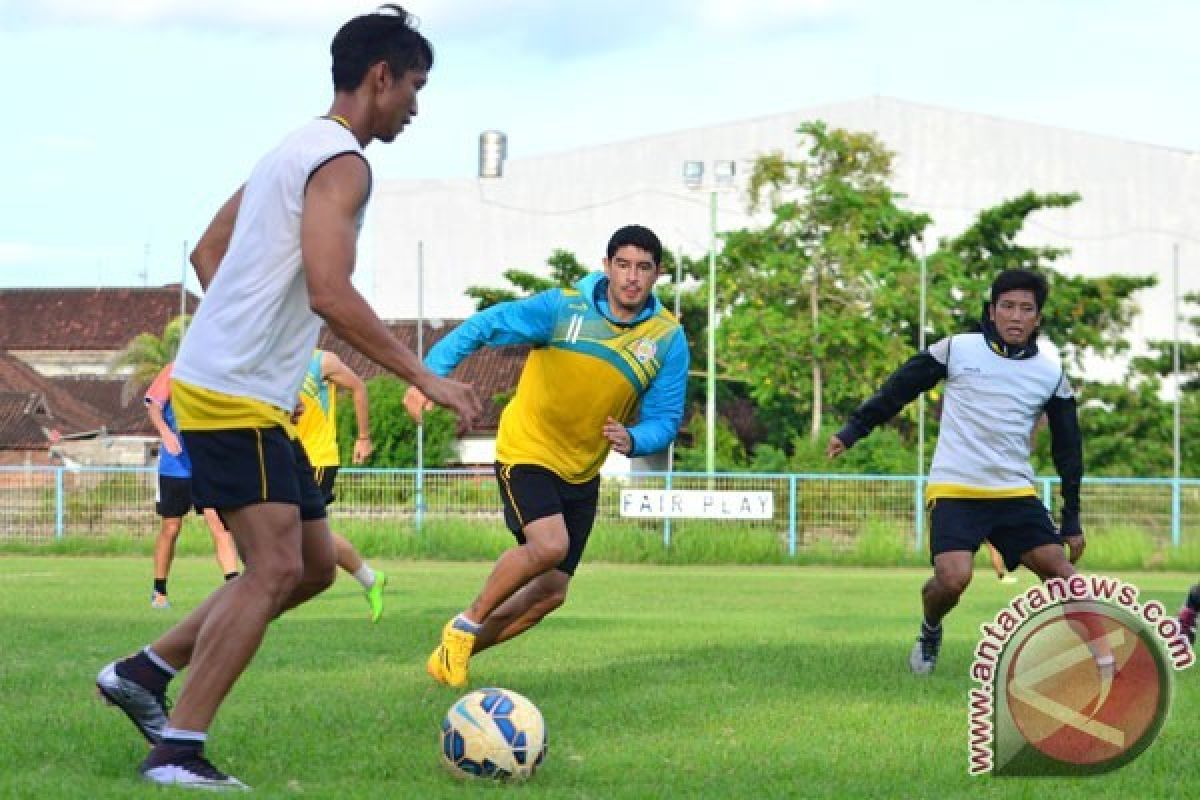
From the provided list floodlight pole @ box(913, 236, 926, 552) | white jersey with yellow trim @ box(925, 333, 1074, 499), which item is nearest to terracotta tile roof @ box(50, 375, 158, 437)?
floodlight pole @ box(913, 236, 926, 552)

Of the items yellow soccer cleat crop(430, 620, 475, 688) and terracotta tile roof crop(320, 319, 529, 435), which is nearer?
yellow soccer cleat crop(430, 620, 475, 688)

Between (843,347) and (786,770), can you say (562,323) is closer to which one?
(786,770)

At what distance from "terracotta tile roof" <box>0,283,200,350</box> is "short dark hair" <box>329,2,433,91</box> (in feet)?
289

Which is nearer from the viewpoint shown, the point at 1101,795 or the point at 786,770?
the point at 1101,795

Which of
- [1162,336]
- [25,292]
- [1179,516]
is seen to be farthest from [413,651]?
[25,292]

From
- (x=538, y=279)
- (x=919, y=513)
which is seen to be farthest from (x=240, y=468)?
(x=538, y=279)

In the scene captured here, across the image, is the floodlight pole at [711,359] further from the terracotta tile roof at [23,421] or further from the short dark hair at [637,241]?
the terracotta tile roof at [23,421]

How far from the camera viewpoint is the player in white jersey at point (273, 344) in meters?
5.85

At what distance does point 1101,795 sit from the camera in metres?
6.14

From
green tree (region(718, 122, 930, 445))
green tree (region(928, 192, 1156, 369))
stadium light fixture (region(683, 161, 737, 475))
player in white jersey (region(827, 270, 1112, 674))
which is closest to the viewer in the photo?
player in white jersey (region(827, 270, 1112, 674))

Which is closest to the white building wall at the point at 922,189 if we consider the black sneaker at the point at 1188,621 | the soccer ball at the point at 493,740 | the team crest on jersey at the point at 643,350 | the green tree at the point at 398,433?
the green tree at the point at 398,433

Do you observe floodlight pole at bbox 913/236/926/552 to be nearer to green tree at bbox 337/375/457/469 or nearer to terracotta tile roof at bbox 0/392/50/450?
green tree at bbox 337/375/457/469

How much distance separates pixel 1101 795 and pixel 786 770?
43.3 inches

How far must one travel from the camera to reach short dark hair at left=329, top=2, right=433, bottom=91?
6.17 metres
